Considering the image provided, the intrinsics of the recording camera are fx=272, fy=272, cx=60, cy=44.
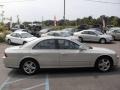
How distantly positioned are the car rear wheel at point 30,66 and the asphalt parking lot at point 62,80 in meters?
0.23

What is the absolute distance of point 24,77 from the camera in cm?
1027

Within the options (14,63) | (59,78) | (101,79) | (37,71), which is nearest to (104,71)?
(101,79)

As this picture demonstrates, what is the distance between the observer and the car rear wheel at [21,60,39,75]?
34.9 feet

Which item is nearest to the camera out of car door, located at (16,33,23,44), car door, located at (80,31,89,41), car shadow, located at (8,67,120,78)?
car shadow, located at (8,67,120,78)

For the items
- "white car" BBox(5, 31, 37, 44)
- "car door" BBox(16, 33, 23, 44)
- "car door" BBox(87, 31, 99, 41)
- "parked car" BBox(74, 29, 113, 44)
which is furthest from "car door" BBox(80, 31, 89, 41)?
"car door" BBox(16, 33, 23, 44)

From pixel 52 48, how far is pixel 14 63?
1586 millimetres

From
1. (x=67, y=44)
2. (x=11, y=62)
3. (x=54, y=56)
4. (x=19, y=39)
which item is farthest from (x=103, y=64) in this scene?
(x=19, y=39)

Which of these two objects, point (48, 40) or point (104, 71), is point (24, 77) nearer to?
point (48, 40)

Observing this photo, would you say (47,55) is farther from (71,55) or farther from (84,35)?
(84,35)

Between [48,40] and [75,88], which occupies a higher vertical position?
[48,40]

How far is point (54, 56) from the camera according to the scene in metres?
10.6

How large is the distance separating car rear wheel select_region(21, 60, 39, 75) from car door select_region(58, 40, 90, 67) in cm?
103

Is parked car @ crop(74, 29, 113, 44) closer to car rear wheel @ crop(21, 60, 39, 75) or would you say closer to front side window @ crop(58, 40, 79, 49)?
front side window @ crop(58, 40, 79, 49)

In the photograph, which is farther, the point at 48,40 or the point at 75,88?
the point at 48,40
